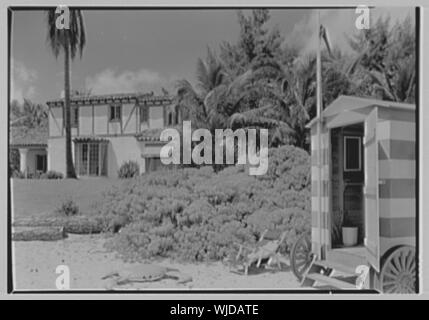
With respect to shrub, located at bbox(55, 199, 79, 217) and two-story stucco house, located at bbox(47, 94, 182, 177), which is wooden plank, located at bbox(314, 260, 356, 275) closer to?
two-story stucco house, located at bbox(47, 94, 182, 177)

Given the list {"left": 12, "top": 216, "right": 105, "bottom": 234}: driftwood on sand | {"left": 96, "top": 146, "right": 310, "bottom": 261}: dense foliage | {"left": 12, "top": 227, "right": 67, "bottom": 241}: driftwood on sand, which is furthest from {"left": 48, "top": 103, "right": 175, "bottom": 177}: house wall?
{"left": 12, "top": 227, "right": 67, "bottom": 241}: driftwood on sand

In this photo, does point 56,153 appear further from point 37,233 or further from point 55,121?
point 37,233

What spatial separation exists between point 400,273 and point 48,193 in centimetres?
317

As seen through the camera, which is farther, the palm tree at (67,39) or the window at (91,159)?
the window at (91,159)

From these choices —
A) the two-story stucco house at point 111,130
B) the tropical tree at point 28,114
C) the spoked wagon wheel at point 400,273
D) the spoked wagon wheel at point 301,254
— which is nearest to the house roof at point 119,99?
the two-story stucco house at point 111,130

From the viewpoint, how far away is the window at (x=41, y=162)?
151 inches

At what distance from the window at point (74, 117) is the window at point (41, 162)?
15.3 inches

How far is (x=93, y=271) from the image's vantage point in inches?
151

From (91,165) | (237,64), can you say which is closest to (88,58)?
(91,165)

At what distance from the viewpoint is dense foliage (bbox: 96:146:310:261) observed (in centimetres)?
382

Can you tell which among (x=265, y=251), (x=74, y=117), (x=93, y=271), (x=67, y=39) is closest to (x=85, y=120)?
(x=74, y=117)

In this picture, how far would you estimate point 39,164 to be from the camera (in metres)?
3.86

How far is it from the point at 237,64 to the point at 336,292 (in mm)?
2209

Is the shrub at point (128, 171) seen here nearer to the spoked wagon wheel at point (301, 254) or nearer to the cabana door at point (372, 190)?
the spoked wagon wheel at point (301, 254)
